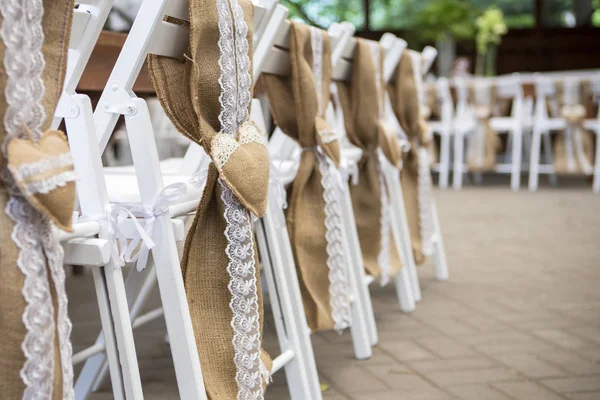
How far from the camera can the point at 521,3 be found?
1044 centimetres

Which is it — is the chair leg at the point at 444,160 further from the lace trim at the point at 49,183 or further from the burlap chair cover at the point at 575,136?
the lace trim at the point at 49,183

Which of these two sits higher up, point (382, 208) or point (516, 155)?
point (382, 208)

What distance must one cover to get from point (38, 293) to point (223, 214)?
0.49m

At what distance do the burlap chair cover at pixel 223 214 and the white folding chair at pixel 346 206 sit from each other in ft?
1.64

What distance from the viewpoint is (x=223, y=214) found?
1411 millimetres

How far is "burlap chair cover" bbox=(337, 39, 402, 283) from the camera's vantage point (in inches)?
94.7

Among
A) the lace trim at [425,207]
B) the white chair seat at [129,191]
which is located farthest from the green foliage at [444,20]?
the white chair seat at [129,191]

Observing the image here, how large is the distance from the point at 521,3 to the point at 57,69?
33.8 ft

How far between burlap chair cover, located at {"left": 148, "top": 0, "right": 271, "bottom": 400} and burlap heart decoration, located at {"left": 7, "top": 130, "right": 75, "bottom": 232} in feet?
1.34

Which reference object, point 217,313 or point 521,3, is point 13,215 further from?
point 521,3

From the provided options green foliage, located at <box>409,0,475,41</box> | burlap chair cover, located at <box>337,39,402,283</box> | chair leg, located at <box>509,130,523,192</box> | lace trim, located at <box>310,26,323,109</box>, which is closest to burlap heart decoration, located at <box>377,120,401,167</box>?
burlap chair cover, located at <box>337,39,402,283</box>

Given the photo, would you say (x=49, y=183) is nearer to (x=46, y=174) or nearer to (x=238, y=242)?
(x=46, y=174)

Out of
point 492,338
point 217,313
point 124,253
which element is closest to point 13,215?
point 124,253

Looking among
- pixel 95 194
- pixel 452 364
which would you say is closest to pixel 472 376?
pixel 452 364
